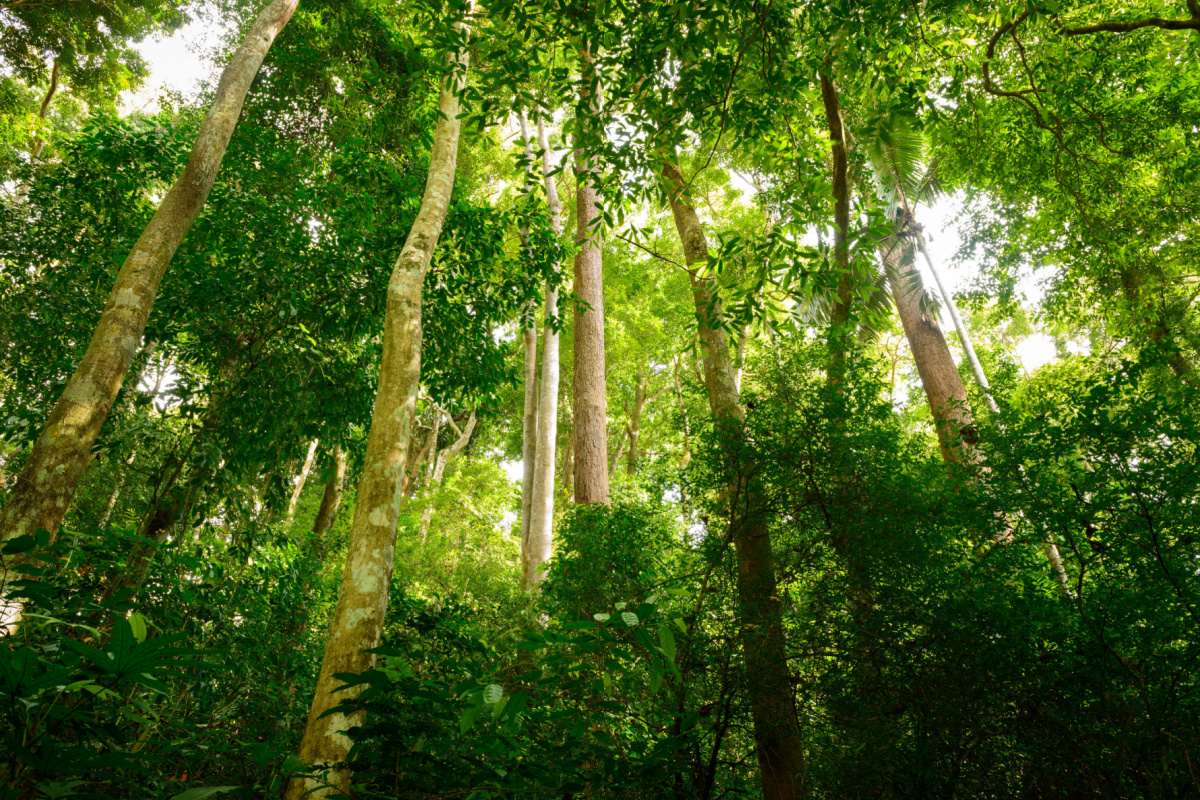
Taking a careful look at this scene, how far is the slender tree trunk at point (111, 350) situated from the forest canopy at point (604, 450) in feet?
0.09

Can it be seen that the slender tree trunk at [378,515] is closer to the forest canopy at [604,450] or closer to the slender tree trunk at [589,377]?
the forest canopy at [604,450]

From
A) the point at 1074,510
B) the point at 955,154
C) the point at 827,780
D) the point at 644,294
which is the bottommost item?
the point at 827,780

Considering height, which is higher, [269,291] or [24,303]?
[24,303]

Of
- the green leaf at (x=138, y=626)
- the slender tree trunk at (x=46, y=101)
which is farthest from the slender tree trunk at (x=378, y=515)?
the slender tree trunk at (x=46, y=101)

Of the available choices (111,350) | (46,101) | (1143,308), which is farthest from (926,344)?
(46,101)

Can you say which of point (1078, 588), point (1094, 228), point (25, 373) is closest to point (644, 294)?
point (1094, 228)

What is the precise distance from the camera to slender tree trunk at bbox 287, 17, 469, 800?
7.68ft

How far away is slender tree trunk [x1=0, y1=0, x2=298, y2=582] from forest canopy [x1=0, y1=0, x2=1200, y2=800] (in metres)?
0.03

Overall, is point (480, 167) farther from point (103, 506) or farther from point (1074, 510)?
point (1074, 510)

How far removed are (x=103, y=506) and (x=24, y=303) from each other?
4328 mm

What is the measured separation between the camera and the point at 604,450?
700cm

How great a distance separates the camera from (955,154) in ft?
22.6

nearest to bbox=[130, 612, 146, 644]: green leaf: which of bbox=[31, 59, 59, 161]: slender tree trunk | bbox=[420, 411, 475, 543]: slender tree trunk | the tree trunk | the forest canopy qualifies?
the forest canopy

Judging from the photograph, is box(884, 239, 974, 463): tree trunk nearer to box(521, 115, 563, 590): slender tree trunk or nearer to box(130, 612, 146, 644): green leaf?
box(521, 115, 563, 590): slender tree trunk
